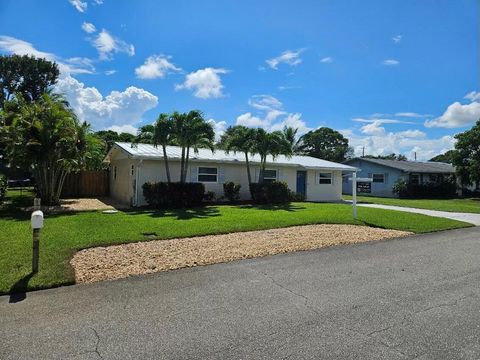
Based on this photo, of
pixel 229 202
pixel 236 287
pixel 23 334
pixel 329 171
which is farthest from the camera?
pixel 329 171

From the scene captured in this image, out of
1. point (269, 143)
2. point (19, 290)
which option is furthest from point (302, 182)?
point (19, 290)

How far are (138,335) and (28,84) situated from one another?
150 ft

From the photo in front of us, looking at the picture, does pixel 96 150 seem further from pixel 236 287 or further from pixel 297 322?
pixel 297 322

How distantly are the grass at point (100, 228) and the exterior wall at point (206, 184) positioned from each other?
4008 mm

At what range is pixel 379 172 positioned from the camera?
3441cm

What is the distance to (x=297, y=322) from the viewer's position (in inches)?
169

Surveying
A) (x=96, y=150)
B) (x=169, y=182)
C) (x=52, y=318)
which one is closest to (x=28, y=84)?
(x=96, y=150)

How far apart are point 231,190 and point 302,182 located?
6079 mm

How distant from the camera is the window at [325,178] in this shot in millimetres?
24172

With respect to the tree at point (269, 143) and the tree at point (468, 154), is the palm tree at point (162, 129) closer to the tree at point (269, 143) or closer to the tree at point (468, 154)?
the tree at point (269, 143)

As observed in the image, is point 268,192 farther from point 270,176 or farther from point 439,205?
point 439,205

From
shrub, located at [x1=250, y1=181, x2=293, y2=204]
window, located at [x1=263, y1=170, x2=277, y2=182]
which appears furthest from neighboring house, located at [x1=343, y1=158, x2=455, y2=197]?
shrub, located at [x1=250, y1=181, x2=293, y2=204]

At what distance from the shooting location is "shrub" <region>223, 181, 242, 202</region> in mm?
19359

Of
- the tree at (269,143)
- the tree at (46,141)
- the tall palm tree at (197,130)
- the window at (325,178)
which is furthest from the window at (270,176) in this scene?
the tree at (46,141)
